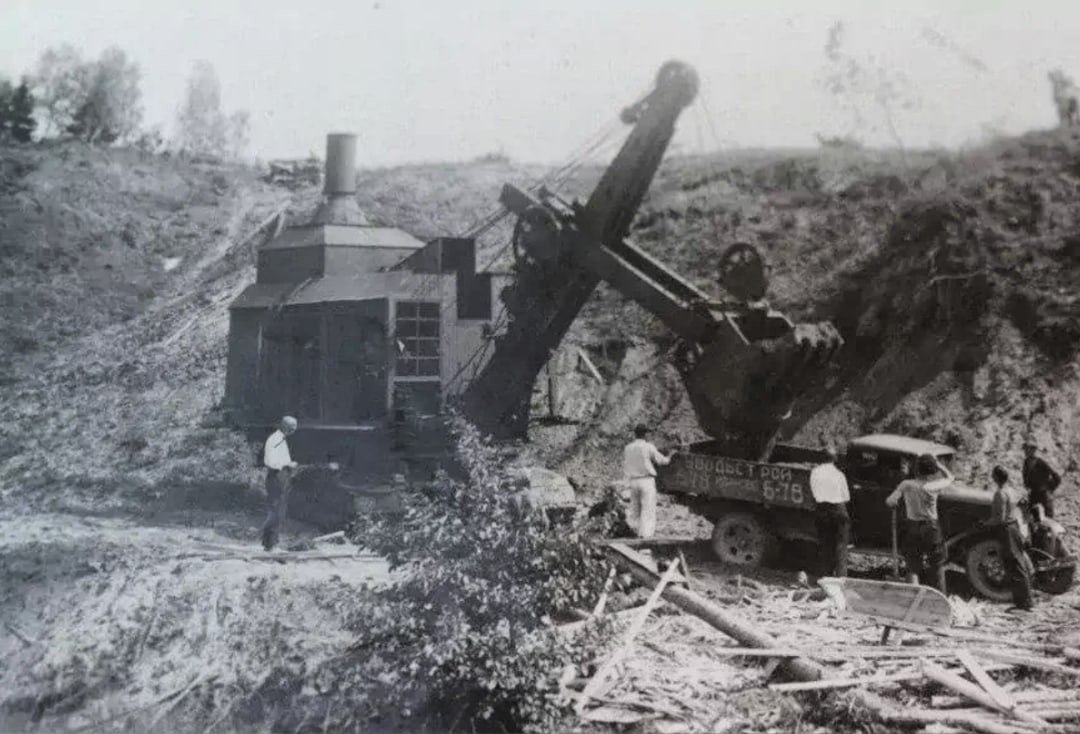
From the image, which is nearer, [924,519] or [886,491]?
[924,519]

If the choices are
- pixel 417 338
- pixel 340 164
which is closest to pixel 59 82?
pixel 340 164

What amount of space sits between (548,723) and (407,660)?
1268 millimetres

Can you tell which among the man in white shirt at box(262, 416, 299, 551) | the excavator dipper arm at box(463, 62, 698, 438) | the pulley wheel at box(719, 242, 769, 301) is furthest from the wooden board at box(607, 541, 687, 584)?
the man in white shirt at box(262, 416, 299, 551)

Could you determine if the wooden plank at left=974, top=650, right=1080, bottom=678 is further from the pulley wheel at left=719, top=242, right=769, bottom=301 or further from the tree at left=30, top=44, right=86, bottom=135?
the tree at left=30, top=44, right=86, bottom=135

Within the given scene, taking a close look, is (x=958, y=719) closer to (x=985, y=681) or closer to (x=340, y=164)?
(x=985, y=681)

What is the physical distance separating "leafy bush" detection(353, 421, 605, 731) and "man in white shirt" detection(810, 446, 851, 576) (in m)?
2.38

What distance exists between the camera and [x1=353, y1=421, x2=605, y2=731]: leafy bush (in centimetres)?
643

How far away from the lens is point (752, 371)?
31.1ft

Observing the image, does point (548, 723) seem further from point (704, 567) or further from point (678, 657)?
point (704, 567)

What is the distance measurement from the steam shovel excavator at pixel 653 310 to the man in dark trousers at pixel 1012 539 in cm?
214

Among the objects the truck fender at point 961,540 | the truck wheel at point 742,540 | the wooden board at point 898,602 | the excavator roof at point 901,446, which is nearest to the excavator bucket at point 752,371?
the truck wheel at point 742,540

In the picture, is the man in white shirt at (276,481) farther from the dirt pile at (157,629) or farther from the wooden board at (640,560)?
the wooden board at (640,560)

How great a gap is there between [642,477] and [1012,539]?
139 inches

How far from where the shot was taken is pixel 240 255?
2231cm
